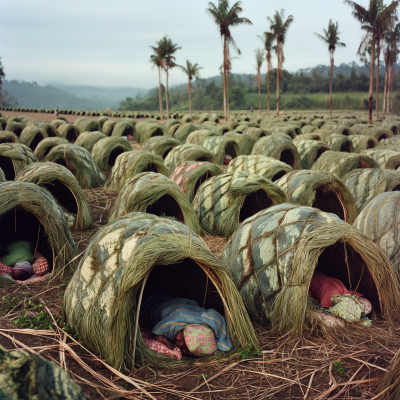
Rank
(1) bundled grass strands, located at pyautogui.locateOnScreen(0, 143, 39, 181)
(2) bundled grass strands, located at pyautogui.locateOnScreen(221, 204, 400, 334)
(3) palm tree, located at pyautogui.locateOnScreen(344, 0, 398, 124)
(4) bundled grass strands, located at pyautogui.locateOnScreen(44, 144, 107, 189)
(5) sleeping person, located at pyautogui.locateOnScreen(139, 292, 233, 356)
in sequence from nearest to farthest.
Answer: (5) sleeping person, located at pyautogui.locateOnScreen(139, 292, 233, 356)
(2) bundled grass strands, located at pyautogui.locateOnScreen(221, 204, 400, 334)
(1) bundled grass strands, located at pyautogui.locateOnScreen(0, 143, 39, 181)
(4) bundled grass strands, located at pyautogui.locateOnScreen(44, 144, 107, 189)
(3) palm tree, located at pyautogui.locateOnScreen(344, 0, 398, 124)

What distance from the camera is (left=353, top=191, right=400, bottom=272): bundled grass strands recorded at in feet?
11.9

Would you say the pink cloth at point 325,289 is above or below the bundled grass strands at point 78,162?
below

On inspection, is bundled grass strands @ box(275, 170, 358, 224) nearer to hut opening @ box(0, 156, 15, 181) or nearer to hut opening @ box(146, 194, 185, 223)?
hut opening @ box(146, 194, 185, 223)

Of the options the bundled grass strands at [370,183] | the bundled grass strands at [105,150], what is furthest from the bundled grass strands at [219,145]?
the bundled grass strands at [370,183]

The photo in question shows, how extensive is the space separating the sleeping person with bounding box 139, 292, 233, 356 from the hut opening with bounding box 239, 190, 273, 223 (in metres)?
3.48

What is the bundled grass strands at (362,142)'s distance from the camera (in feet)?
37.8

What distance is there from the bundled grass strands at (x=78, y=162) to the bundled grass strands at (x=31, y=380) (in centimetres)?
720

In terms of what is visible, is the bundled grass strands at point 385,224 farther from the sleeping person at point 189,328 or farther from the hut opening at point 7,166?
the hut opening at point 7,166

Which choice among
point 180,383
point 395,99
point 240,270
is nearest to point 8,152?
point 240,270

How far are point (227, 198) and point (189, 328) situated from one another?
311cm

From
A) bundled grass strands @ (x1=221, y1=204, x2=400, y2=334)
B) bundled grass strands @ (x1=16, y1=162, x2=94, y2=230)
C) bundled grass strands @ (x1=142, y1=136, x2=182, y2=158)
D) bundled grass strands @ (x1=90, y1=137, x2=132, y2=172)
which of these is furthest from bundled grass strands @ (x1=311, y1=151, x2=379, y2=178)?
bundled grass strands @ (x1=90, y1=137, x2=132, y2=172)

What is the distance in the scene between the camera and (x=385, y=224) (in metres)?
3.78

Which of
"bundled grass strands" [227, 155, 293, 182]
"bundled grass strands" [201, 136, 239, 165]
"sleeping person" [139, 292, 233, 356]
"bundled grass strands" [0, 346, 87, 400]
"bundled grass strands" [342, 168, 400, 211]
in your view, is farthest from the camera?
"bundled grass strands" [201, 136, 239, 165]

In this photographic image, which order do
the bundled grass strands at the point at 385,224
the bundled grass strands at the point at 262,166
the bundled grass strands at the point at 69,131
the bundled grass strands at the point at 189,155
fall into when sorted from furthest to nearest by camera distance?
the bundled grass strands at the point at 69,131 → the bundled grass strands at the point at 189,155 → the bundled grass strands at the point at 262,166 → the bundled grass strands at the point at 385,224
